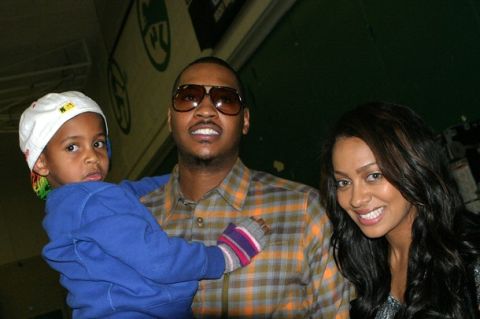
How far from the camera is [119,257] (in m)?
1.98

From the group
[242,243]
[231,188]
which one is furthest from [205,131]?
[242,243]

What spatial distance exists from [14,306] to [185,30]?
10924 mm

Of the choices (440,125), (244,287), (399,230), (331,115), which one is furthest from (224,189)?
(331,115)

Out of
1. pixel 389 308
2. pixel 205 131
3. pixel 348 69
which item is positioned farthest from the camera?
pixel 348 69

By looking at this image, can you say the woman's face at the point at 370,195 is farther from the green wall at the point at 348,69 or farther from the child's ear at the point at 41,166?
the child's ear at the point at 41,166

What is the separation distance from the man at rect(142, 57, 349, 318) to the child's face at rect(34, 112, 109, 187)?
0.41 metres

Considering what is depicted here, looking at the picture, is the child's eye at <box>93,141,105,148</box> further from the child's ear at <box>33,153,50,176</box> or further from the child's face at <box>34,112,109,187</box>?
the child's ear at <box>33,153,50,176</box>

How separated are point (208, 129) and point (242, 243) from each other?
606 mm

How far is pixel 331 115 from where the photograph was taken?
3.98 metres

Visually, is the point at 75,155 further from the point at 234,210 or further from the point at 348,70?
the point at 348,70

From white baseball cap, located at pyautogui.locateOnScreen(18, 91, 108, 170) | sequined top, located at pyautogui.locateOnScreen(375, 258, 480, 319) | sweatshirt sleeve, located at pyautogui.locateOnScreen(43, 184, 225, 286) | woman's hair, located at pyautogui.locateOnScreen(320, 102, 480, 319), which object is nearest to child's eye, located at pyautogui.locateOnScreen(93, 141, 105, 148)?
white baseball cap, located at pyautogui.locateOnScreen(18, 91, 108, 170)

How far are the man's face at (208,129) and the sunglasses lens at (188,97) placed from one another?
24 mm

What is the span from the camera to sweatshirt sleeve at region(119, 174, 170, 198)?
8.65 ft

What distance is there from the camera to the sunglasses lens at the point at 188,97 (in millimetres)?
2539
